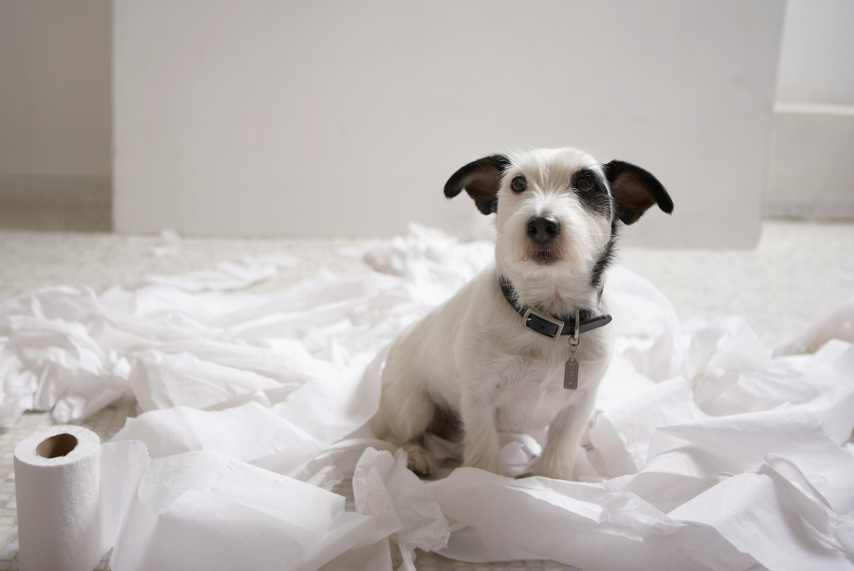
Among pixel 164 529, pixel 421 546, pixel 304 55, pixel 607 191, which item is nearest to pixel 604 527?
pixel 421 546

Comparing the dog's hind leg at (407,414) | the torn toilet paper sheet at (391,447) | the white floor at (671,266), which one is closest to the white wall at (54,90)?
the white floor at (671,266)

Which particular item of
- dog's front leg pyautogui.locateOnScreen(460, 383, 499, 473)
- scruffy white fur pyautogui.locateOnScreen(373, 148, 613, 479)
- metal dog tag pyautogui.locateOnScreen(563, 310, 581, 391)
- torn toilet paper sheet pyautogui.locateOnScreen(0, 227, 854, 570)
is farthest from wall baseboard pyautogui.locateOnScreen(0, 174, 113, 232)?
metal dog tag pyautogui.locateOnScreen(563, 310, 581, 391)

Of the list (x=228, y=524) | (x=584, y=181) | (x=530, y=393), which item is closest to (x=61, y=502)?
(x=228, y=524)

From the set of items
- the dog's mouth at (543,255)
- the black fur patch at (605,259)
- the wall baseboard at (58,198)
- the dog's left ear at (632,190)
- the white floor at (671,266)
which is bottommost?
the white floor at (671,266)

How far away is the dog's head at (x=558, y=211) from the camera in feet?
3.94

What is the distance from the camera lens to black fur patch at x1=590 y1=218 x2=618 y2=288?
1338 mm

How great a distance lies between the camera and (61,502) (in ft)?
3.64

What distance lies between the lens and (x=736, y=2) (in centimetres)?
325

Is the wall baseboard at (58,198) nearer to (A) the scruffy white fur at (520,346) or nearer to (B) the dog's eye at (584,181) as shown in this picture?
(A) the scruffy white fur at (520,346)

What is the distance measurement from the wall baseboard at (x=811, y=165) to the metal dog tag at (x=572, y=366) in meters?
3.13

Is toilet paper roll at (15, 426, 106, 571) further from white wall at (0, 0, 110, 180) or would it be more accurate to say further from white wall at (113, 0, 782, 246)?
white wall at (0, 0, 110, 180)

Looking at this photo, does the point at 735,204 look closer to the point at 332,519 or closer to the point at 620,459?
the point at 620,459

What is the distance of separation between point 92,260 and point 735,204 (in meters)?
2.43

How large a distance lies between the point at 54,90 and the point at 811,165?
3.43 metres
